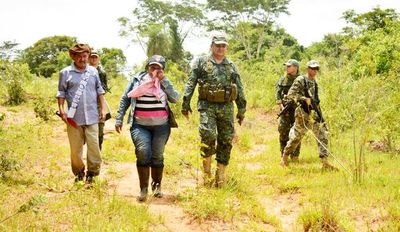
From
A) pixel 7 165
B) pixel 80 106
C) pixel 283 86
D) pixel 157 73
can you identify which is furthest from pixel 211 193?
pixel 283 86

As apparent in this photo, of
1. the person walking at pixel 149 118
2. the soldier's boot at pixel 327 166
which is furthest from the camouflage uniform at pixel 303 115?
the person walking at pixel 149 118

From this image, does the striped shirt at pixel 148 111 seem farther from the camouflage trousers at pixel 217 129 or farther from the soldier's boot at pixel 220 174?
the soldier's boot at pixel 220 174

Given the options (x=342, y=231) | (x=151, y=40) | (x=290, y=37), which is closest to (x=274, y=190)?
(x=342, y=231)

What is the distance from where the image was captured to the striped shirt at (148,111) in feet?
15.9

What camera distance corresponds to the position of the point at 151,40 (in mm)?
29750

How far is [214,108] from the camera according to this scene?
5.33 meters

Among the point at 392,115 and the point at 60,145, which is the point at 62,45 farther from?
the point at 392,115

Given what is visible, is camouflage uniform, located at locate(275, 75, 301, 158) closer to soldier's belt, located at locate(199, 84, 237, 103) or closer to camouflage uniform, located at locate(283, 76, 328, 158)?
camouflage uniform, located at locate(283, 76, 328, 158)

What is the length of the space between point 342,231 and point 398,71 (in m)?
3.69

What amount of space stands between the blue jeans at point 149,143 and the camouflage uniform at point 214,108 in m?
0.54

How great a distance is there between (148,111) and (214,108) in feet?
2.90

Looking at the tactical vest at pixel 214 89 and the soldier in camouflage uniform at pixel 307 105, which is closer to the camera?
the tactical vest at pixel 214 89

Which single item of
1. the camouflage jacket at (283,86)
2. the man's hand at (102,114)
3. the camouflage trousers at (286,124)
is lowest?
the camouflage trousers at (286,124)

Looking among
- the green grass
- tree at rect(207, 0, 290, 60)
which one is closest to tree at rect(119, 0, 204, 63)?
tree at rect(207, 0, 290, 60)
